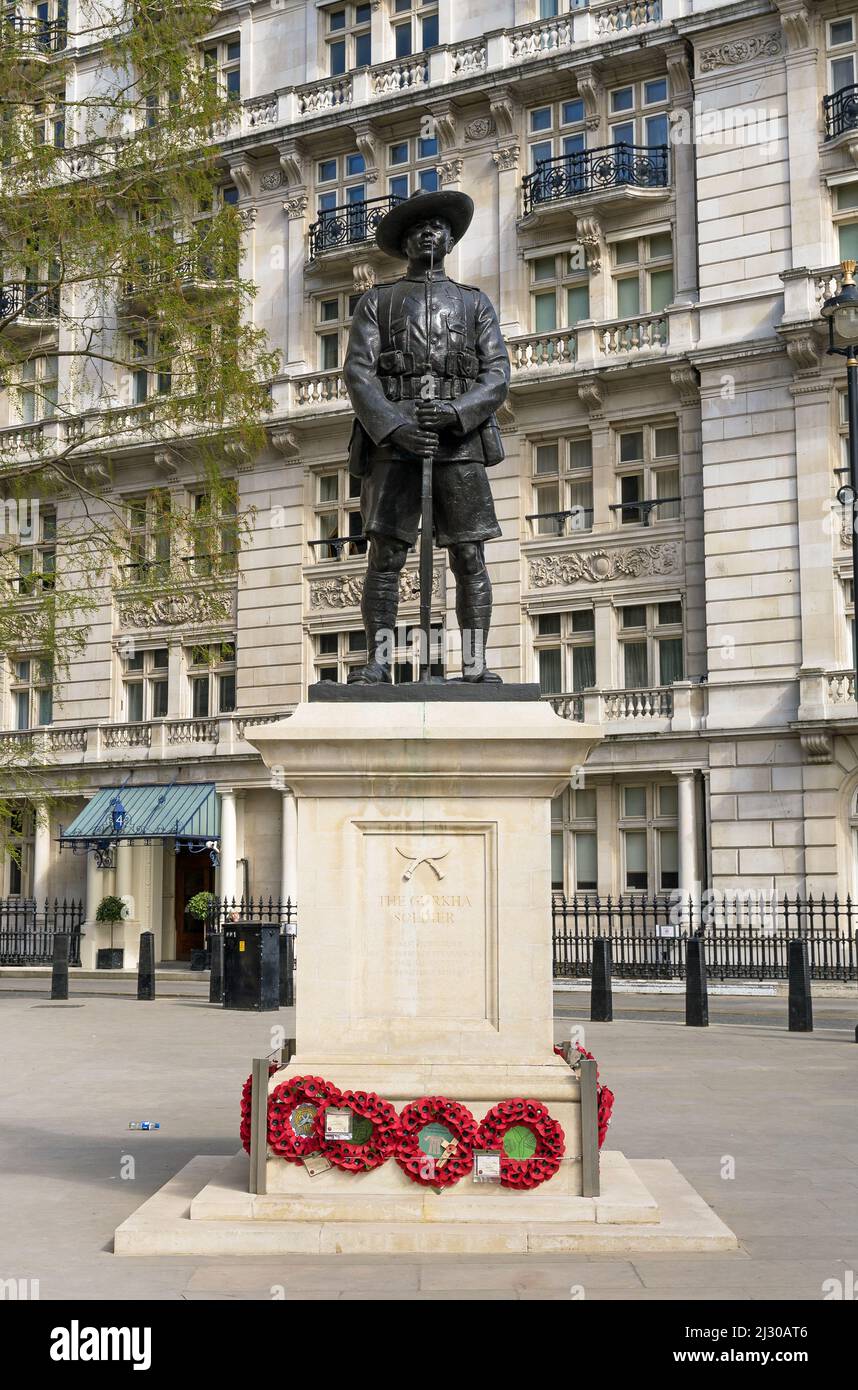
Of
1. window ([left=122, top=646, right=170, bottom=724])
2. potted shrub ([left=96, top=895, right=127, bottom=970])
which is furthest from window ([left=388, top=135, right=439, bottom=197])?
potted shrub ([left=96, top=895, right=127, bottom=970])

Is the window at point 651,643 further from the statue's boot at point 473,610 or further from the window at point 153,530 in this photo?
the statue's boot at point 473,610

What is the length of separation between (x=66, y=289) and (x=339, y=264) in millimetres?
6818

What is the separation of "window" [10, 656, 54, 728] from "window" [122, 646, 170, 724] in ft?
7.60

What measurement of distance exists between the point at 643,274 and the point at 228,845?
17.0 meters

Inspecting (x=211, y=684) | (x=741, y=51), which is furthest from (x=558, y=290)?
(x=211, y=684)

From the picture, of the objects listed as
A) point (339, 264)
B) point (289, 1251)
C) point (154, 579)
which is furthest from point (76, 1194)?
point (339, 264)

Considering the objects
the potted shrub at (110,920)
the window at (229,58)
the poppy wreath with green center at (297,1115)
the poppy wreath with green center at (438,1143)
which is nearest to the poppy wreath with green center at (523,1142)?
the poppy wreath with green center at (438,1143)

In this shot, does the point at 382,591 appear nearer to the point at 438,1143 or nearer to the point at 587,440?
the point at 438,1143

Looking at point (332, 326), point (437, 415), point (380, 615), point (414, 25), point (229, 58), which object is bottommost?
point (380, 615)

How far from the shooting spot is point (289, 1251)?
6.54m

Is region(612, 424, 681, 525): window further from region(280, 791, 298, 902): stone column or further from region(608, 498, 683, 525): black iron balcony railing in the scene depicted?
region(280, 791, 298, 902): stone column

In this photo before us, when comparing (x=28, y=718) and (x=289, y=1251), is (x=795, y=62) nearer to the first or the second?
(x=28, y=718)

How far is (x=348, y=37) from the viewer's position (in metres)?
37.0

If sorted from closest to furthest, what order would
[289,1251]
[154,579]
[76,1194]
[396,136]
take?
[289,1251], [76,1194], [154,579], [396,136]
